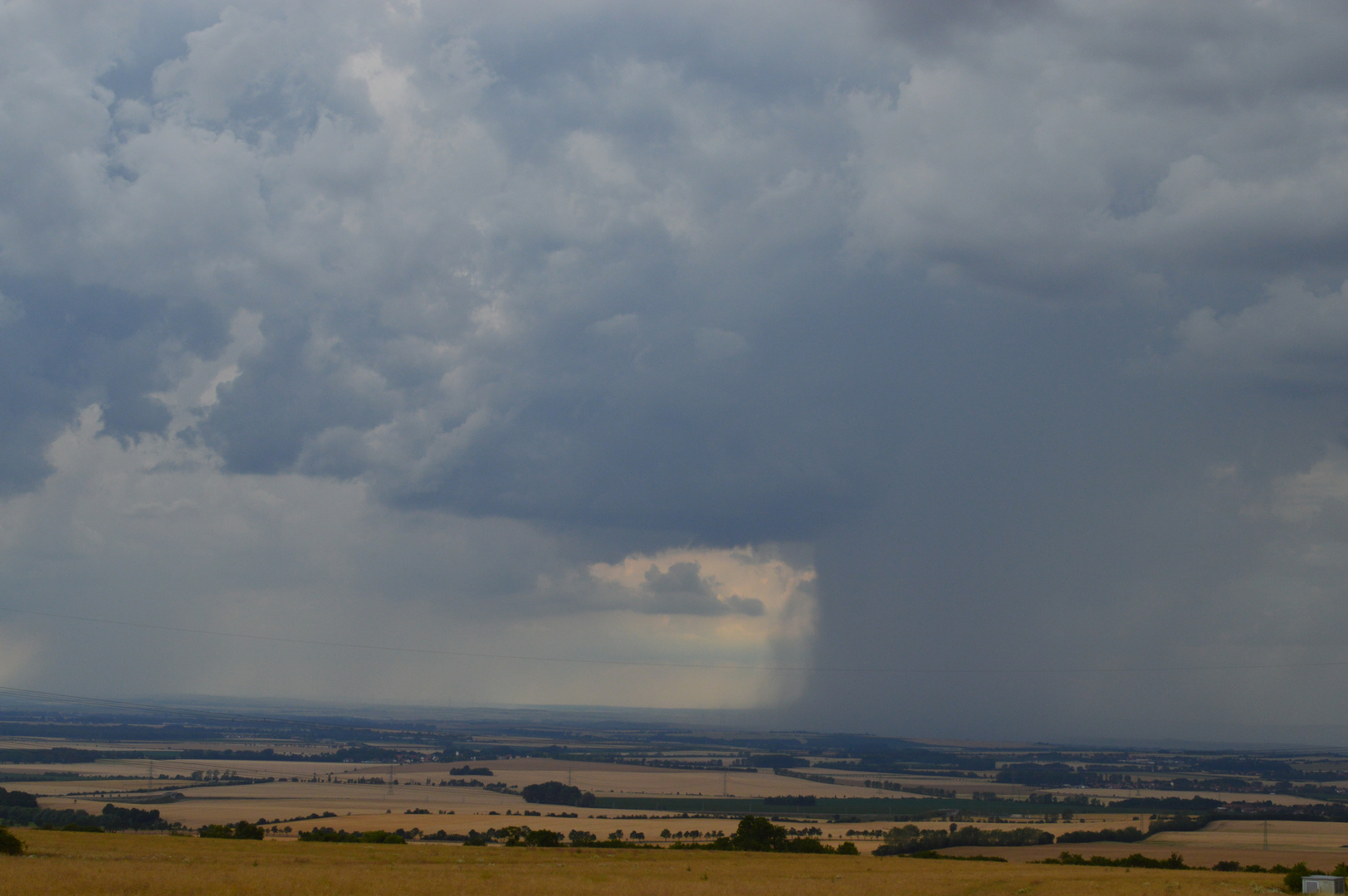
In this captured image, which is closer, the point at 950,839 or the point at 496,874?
the point at 496,874

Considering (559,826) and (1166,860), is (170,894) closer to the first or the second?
(1166,860)

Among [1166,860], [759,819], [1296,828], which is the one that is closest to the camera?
[1166,860]

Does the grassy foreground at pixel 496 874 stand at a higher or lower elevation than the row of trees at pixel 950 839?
higher

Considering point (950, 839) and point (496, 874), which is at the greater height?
point (496, 874)

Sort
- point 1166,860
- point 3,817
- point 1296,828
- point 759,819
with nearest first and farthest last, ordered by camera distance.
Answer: point 1166,860
point 759,819
point 3,817
point 1296,828

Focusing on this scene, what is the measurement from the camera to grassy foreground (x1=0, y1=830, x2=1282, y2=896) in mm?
48688

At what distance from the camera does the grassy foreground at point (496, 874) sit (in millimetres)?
48688

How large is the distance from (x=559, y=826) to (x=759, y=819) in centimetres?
5345

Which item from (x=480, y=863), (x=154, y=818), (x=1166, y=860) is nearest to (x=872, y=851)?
(x=1166, y=860)

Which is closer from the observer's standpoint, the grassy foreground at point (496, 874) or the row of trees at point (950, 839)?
the grassy foreground at point (496, 874)

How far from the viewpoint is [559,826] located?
152000mm

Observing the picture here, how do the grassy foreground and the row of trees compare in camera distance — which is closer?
the grassy foreground

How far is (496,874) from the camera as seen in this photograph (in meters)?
58.3

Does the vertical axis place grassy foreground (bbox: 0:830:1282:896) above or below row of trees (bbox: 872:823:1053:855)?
above
